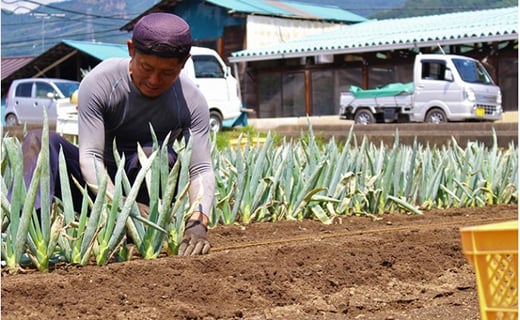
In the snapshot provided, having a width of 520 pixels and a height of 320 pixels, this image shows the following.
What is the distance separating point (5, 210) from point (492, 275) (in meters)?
1.76

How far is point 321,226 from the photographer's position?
457 centimetres

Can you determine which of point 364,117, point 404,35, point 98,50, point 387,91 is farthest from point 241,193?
Answer: point 98,50

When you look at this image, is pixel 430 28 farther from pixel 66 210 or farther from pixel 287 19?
pixel 66 210

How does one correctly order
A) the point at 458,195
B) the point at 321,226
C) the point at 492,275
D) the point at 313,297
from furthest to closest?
the point at 458,195 < the point at 321,226 < the point at 313,297 < the point at 492,275

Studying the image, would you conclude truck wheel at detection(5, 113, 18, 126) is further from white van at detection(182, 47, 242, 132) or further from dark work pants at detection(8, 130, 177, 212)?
dark work pants at detection(8, 130, 177, 212)

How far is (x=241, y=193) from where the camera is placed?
4.49 m

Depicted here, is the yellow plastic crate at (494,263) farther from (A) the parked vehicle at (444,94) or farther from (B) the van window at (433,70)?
(B) the van window at (433,70)

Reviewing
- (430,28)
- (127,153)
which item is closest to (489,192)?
(127,153)

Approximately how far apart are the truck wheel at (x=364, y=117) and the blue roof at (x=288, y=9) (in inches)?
266

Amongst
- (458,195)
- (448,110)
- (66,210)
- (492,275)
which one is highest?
(492,275)

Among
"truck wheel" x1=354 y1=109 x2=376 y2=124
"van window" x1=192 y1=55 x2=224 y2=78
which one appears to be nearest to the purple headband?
"van window" x1=192 y1=55 x2=224 y2=78

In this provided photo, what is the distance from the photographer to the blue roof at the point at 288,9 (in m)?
28.9

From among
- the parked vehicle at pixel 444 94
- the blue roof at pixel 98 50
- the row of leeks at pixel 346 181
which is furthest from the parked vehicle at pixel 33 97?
the row of leeks at pixel 346 181

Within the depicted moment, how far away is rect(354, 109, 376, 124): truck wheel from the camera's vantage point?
22.5 meters
